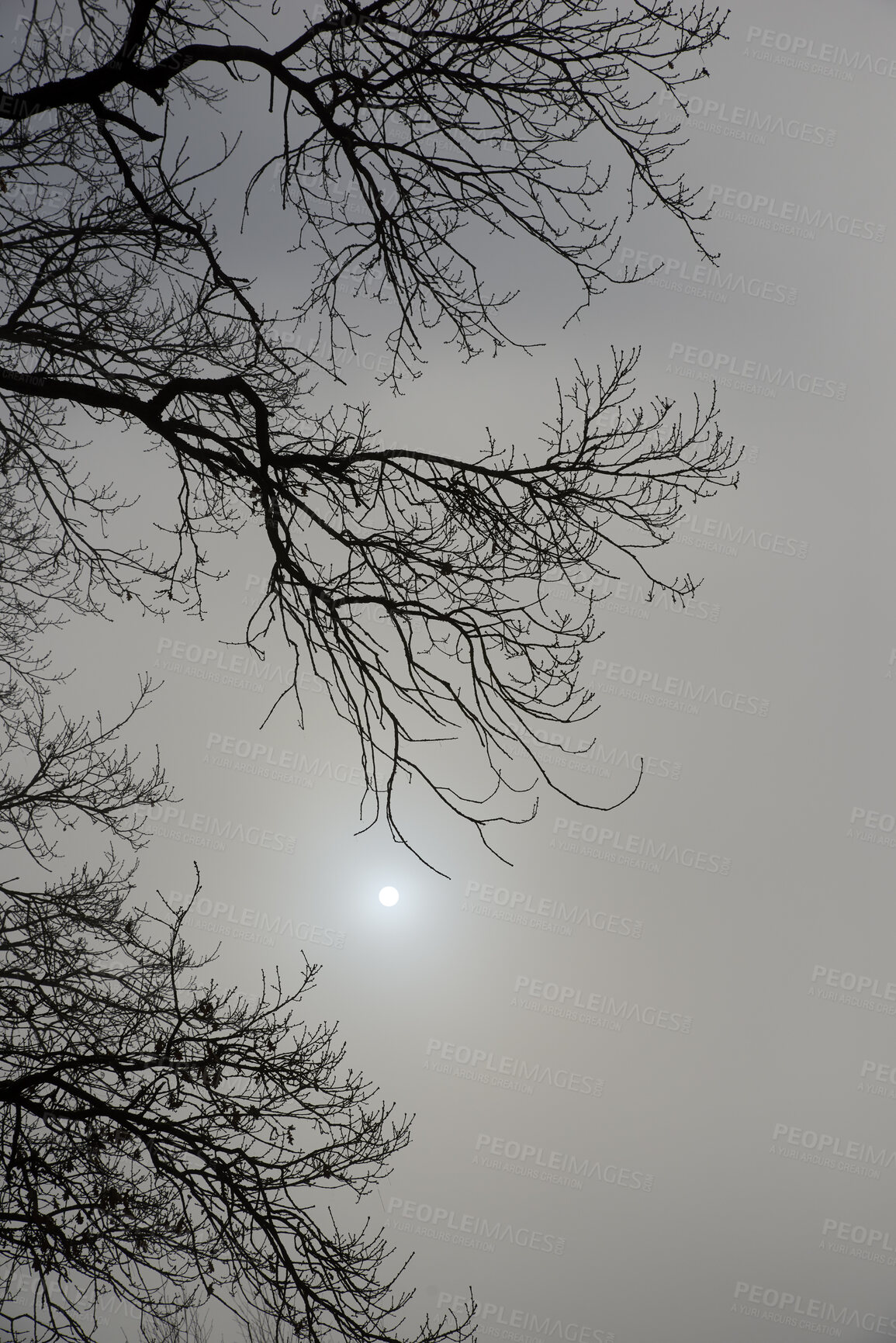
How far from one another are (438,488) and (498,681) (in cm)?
78

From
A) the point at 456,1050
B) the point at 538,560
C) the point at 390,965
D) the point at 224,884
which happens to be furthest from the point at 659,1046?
the point at 538,560

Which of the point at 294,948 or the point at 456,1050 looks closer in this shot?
the point at 294,948

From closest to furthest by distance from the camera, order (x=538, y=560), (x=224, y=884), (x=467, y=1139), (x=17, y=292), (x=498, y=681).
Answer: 1. (x=498, y=681)
2. (x=538, y=560)
3. (x=17, y=292)
4. (x=224, y=884)
5. (x=467, y=1139)

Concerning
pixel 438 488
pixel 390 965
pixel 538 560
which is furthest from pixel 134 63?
pixel 390 965

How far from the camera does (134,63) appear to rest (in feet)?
12.4

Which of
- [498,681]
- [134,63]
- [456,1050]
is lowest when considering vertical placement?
[498,681]

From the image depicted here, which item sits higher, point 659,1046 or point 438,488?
point 659,1046

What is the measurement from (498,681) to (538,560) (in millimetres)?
526

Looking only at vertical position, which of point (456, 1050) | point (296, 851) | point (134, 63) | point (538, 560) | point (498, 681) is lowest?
point (498, 681)

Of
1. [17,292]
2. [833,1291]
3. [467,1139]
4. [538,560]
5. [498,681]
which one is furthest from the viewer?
[833,1291]

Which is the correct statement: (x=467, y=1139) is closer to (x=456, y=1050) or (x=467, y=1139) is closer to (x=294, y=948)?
(x=456, y=1050)

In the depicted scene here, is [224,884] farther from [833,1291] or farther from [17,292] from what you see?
[833,1291]

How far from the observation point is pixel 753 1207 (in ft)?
103

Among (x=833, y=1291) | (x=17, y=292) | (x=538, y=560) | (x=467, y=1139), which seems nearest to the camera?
(x=538, y=560)
